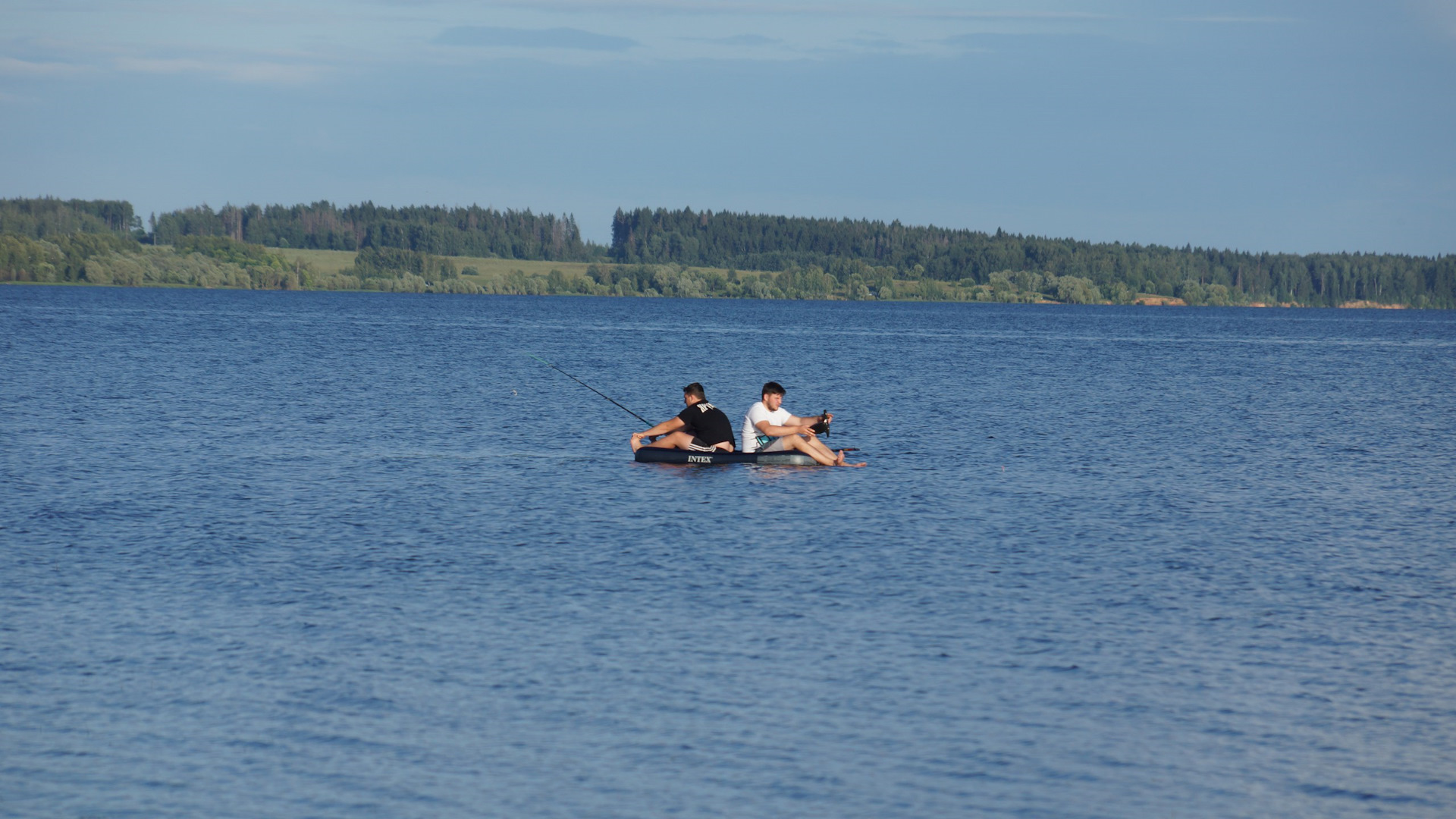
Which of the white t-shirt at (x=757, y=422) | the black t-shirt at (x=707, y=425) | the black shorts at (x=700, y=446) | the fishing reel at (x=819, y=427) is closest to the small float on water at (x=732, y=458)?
the black shorts at (x=700, y=446)

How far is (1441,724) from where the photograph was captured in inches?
455

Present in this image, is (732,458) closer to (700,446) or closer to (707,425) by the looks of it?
(700,446)

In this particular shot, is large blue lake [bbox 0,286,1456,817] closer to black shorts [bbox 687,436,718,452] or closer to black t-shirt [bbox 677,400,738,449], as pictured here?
black shorts [bbox 687,436,718,452]

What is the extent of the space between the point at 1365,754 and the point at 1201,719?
1288 millimetres

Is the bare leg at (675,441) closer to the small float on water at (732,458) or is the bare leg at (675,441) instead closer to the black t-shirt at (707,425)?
the small float on water at (732,458)

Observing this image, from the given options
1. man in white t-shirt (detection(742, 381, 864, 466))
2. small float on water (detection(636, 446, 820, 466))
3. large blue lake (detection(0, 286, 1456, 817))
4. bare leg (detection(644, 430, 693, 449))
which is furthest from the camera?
bare leg (detection(644, 430, 693, 449))

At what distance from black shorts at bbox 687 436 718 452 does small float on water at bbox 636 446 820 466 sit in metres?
0.06

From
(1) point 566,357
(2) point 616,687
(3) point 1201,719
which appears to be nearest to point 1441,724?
(3) point 1201,719

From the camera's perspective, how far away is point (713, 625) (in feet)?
47.6

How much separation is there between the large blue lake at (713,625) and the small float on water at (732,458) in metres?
0.26

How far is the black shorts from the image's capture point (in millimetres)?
26578

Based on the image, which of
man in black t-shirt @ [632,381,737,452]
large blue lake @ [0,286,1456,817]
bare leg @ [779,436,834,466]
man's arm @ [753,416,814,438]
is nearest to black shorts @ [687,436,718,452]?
man in black t-shirt @ [632,381,737,452]

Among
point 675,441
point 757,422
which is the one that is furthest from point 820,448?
point 675,441

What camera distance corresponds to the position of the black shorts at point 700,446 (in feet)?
87.2
